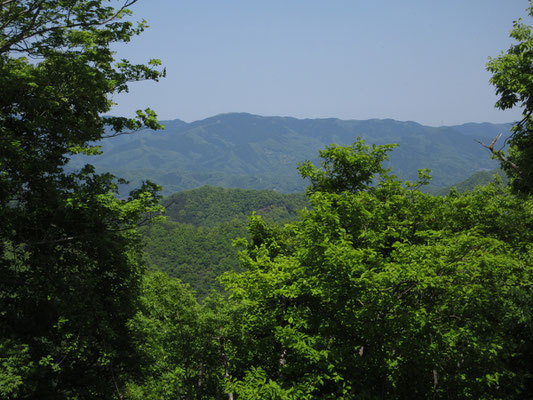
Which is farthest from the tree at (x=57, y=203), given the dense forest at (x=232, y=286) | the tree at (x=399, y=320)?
the tree at (x=399, y=320)

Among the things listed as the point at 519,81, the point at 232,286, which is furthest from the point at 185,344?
the point at 519,81

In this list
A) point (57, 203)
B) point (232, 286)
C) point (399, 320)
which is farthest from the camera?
point (232, 286)

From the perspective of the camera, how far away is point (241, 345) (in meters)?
11.1

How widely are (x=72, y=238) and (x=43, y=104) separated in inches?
143

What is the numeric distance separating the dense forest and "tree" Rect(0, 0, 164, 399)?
5 centimetres

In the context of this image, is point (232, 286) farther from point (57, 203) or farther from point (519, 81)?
point (519, 81)

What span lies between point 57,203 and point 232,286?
556 centimetres

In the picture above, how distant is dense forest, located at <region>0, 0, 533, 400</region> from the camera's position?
26.2ft

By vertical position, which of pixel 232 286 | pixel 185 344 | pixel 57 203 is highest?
pixel 57 203

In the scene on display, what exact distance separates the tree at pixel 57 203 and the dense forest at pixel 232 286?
0.18 feet

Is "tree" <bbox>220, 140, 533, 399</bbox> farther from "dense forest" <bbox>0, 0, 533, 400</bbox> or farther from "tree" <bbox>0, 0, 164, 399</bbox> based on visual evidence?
"tree" <bbox>0, 0, 164, 399</bbox>

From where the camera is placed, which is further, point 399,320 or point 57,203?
point 57,203

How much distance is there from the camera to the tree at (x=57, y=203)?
925cm

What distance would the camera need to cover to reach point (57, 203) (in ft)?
31.8
